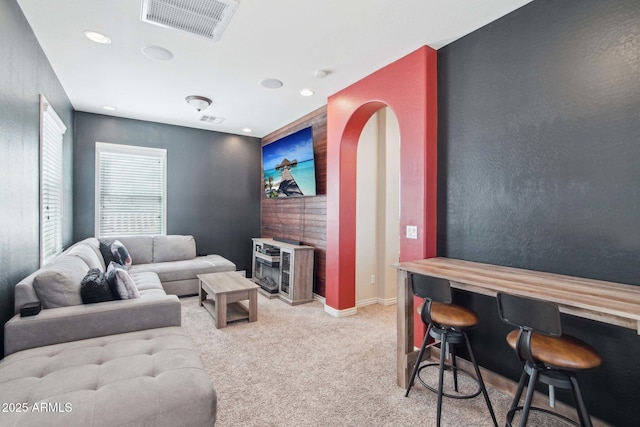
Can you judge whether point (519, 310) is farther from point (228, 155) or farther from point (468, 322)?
point (228, 155)

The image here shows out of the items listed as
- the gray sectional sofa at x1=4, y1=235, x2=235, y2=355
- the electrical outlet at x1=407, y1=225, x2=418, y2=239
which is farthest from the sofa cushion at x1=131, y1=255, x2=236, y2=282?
the electrical outlet at x1=407, y1=225, x2=418, y2=239

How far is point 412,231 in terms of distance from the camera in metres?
2.71

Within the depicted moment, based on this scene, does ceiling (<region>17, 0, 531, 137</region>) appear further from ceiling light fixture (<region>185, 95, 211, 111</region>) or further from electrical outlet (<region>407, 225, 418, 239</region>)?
electrical outlet (<region>407, 225, 418, 239</region>)

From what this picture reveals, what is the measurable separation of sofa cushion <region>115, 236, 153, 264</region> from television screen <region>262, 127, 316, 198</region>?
2102 millimetres

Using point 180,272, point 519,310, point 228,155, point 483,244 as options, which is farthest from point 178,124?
point 519,310

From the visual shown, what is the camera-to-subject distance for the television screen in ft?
14.2

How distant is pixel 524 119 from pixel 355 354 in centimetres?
230

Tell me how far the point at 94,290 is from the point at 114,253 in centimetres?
204

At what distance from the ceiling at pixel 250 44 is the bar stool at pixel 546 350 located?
6.59ft

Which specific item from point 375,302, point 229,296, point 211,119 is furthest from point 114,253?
point 375,302

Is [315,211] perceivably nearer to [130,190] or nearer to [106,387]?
[130,190]

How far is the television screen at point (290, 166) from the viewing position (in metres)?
4.32

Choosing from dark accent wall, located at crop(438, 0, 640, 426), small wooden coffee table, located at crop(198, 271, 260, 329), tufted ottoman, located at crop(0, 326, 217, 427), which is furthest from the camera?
small wooden coffee table, located at crop(198, 271, 260, 329)

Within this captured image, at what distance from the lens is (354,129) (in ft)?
12.0
